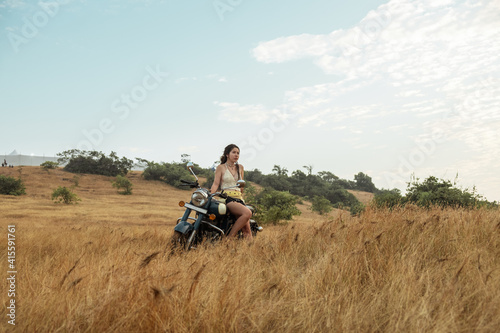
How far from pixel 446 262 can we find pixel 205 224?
3.84 m

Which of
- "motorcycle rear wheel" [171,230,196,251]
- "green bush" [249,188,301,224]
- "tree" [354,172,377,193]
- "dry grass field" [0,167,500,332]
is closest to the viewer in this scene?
"dry grass field" [0,167,500,332]

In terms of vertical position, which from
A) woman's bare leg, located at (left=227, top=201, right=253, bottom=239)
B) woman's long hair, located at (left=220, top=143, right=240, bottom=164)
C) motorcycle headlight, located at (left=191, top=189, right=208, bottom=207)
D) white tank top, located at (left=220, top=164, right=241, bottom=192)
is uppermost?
woman's long hair, located at (left=220, top=143, right=240, bottom=164)

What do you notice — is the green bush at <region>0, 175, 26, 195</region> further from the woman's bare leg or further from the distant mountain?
the distant mountain

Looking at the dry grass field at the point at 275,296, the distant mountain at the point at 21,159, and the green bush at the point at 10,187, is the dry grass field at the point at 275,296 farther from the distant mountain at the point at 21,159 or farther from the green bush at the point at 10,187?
the distant mountain at the point at 21,159

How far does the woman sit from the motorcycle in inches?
6.8

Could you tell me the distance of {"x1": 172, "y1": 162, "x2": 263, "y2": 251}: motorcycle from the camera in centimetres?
616

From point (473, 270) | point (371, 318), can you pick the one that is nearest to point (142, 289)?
point (371, 318)

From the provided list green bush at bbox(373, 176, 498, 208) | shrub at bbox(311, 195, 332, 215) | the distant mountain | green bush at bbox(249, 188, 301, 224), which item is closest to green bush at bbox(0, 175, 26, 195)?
green bush at bbox(249, 188, 301, 224)

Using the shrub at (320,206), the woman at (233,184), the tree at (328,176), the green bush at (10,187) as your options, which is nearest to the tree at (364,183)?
the tree at (328,176)

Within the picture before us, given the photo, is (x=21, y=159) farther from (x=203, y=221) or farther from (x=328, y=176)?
(x=203, y=221)

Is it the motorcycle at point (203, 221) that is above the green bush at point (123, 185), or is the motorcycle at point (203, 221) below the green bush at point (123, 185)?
above

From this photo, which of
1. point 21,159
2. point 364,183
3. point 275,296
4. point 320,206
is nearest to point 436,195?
point 275,296

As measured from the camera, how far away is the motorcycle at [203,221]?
6.16m

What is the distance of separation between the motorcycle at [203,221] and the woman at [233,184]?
0.17 meters
